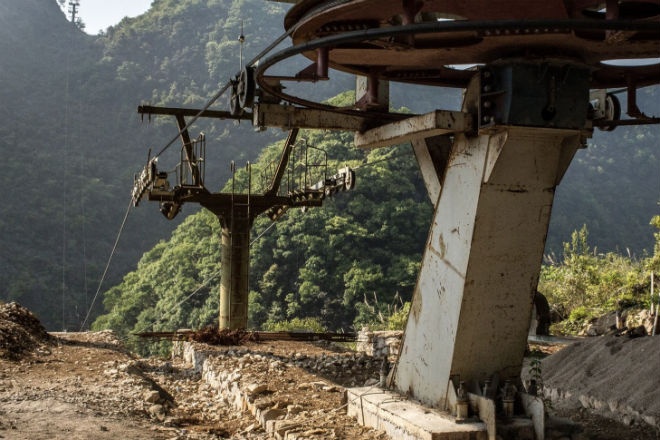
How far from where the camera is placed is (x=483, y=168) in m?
5.10

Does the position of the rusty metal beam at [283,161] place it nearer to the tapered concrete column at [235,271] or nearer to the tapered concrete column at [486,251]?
the tapered concrete column at [235,271]

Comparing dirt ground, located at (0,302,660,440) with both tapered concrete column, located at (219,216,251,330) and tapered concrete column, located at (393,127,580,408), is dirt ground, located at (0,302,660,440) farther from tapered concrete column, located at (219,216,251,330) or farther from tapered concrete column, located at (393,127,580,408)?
tapered concrete column, located at (219,216,251,330)

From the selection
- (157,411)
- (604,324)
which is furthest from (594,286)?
(157,411)

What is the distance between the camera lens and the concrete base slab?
192 inches

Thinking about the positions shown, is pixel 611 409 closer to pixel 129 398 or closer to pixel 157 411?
pixel 157 411

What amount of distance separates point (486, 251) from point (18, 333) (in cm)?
776

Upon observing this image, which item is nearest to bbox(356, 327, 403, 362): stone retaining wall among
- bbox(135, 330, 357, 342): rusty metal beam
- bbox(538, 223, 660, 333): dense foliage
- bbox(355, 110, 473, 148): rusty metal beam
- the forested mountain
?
bbox(135, 330, 357, 342): rusty metal beam

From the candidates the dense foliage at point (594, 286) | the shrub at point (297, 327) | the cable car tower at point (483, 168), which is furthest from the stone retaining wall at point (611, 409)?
the shrub at point (297, 327)

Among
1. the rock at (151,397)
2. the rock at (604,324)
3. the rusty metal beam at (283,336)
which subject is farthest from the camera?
the rusty metal beam at (283,336)

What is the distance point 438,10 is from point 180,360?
991 cm

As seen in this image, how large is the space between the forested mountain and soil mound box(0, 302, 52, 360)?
1032 inches

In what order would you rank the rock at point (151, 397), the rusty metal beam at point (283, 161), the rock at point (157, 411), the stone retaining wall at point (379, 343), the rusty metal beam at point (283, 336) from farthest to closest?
the rusty metal beam at point (283, 161) → the rusty metal beam at point (283, 336) → the stone retaining wall at point (379, 343) → the rock at point (151, 397) → the rock at point (157, 411)

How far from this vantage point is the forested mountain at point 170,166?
1629 inches

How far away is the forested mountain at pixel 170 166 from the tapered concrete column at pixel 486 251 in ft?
109
